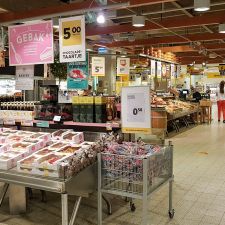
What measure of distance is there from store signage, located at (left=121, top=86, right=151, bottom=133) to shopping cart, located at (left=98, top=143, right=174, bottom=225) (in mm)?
436

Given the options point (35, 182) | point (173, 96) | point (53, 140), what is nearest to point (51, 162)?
point (35, 182)

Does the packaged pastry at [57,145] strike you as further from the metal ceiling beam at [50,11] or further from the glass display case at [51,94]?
the metal ceiling beam at [50,11]

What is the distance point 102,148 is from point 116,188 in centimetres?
50

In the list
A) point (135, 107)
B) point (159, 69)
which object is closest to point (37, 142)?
point (135, 107)

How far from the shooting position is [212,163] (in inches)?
288

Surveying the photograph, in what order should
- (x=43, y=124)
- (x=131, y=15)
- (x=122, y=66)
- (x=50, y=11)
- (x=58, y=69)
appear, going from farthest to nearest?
(x=122, y=66) < (x=131, y=15) < (x=58, y=69) < (x=50, y=11) < (x=43, y=124)

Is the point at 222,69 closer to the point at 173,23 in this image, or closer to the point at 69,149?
the point at 173,23

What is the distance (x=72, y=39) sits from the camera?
5141 millimetres

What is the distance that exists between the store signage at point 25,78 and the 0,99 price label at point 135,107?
2.46m

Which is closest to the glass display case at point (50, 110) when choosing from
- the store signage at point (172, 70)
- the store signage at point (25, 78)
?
the store signage at point (25, 78)

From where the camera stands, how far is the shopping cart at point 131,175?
11.0 ft

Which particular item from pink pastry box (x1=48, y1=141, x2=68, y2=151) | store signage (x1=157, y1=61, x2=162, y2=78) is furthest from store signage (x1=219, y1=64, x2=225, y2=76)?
pink pastry box (x1=48, y1=141, x2=68, y2=151)

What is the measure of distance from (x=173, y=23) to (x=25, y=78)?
5989mm

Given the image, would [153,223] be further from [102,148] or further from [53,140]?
[53,140]
